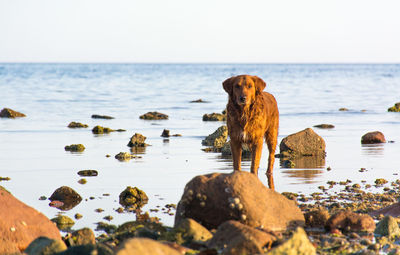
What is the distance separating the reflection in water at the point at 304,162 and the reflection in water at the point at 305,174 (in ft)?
1.71

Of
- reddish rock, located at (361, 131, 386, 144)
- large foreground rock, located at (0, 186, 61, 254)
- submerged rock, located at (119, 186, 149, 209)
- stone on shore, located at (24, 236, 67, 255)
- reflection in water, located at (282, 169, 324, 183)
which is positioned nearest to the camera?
stone on shore, located at (24, 236, 67, 255)

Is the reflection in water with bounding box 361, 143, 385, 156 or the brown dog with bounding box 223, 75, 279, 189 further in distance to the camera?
the reflection in water with bounding box 361, 143, 385, 156

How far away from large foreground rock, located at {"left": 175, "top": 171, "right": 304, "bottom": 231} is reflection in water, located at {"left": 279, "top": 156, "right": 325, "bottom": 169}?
545 centimetres

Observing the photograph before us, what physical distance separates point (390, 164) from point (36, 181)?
7.39 metres

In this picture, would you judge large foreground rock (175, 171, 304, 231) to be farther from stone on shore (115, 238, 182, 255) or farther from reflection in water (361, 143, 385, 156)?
reflection in water (361, 143, 385, 156)

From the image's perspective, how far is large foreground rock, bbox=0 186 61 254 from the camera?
6.79 meters

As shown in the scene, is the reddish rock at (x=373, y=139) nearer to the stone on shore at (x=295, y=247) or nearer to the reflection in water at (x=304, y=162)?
the reflection in water at (x=304, y=162)

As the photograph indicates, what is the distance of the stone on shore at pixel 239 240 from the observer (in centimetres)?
601

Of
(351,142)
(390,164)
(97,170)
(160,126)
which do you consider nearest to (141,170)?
(97,170)

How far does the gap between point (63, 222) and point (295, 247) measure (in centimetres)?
367

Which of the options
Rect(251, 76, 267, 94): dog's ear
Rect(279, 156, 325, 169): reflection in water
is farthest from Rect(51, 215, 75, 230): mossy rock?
Rect(279, 156, 325, 169): reflection in water

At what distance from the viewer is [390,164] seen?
510 inches

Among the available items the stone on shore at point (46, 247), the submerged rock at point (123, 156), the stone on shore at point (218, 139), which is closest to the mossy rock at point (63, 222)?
the stone on shore at point (46, 247)

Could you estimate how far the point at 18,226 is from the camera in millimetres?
6922
